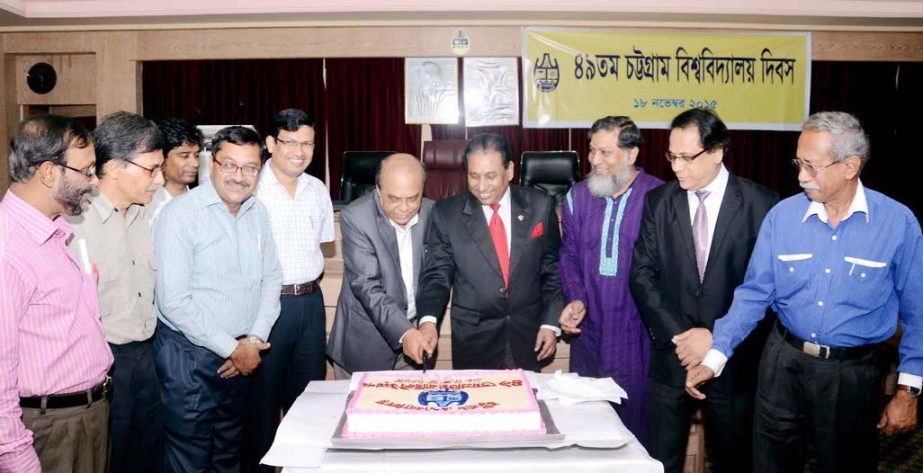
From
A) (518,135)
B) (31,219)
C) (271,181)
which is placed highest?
(518,135)

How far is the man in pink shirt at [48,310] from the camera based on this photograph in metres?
1.38

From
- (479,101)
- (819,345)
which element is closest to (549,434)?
(819,345)

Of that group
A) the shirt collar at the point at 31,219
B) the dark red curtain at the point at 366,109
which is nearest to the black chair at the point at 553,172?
the dark red curtain at the point at 366,109

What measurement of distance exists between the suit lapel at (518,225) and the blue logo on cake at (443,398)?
0.98 meters

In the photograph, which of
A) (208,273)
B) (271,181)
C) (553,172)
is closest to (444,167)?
(553,172)

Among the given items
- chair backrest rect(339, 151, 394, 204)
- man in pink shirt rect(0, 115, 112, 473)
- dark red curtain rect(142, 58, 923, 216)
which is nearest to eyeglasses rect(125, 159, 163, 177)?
man in pink shirt rect(0, 115, 112, 473)

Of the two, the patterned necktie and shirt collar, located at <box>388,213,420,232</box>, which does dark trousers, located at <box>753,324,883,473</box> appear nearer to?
the patterned necktie

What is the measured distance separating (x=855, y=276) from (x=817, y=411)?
41 centimetres

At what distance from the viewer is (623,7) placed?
5.48 metres

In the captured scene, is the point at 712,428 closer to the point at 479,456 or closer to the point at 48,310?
the point at 479,456

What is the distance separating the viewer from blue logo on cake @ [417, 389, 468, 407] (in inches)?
55.7

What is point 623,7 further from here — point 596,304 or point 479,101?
point 596,304

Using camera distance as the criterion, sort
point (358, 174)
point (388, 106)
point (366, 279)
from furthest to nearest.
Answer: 1. point (388, 106)
2. point (358, 174)
3. point (366, 279)

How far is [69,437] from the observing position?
5.18 feet
